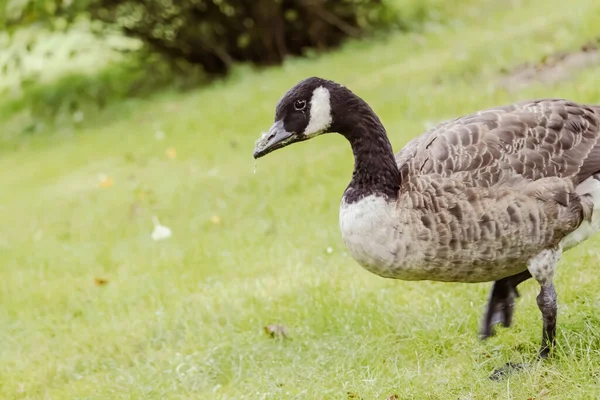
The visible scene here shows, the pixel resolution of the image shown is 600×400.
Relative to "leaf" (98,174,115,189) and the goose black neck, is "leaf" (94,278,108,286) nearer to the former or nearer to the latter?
"leaf" (98,174,115,189)

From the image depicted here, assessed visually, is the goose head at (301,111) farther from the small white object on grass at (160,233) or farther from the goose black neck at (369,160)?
the small white object on grass at (160,233)

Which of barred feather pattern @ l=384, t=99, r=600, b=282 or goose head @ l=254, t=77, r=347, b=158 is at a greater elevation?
goose head @ l=254, t=77, r=347, b=158

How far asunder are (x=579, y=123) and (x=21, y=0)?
9033 millimetres

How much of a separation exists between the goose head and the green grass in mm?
1342

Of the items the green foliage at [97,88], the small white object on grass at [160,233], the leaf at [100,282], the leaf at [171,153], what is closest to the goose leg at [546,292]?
the leaf at [100,282]

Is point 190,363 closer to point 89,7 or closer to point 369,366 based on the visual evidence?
point 369,366

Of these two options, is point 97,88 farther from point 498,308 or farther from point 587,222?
point 587,222

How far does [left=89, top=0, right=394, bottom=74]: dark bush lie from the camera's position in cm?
1350

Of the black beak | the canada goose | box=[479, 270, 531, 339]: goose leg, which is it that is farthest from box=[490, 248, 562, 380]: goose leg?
the black beak

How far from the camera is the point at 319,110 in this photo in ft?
13.8

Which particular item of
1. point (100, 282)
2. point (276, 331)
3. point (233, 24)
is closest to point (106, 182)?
point (100, 282)

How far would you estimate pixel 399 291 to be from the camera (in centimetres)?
534

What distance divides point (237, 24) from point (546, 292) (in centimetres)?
1087

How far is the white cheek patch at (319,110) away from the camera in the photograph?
4211 mm
